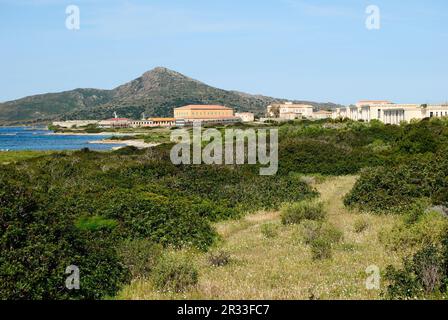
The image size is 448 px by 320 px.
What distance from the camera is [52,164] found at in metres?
25.8

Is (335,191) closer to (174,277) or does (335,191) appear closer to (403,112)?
(174,277)

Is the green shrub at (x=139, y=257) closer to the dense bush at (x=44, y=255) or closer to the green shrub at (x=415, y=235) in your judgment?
the dense bush at (x=44, y=255)

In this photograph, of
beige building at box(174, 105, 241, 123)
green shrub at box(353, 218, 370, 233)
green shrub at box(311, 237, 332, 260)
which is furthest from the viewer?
beige building at box(174, 105, 241, 123)

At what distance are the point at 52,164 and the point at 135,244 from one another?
16141 mm

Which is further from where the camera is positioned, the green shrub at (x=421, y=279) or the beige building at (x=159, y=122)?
the beige building at (x=159, y=122)

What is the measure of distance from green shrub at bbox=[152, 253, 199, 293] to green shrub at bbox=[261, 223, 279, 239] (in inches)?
178

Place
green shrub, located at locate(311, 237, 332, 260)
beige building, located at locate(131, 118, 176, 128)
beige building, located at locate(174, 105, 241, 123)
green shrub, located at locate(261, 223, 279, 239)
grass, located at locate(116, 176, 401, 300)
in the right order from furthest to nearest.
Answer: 1. beige building, located at locate(174, 105, 241, 123)
2. beige building, located at locate(131, 118, 176, 128)
3. green shrub, located at locate(261, 223, 279, 239)
4. green shrub, located at locate(311, 237, 332, 260)
5. grass, located at locate(116, 176, 401, 300)

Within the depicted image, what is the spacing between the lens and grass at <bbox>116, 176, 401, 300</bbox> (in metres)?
8.41

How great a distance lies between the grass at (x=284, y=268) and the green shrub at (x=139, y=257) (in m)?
0.47

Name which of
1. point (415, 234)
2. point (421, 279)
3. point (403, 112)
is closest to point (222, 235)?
point (415, 234)

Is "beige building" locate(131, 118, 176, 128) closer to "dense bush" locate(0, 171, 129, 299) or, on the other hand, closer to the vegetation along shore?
the vegetation along shore

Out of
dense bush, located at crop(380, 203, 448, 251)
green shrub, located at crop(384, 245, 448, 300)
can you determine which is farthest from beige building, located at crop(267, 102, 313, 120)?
green shrub, located at crop(384, 245, 448, 300)

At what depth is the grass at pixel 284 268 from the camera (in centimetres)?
841

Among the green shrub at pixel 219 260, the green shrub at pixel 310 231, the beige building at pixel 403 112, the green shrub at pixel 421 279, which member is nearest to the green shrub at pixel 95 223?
the green shrub at pixel 219 260
